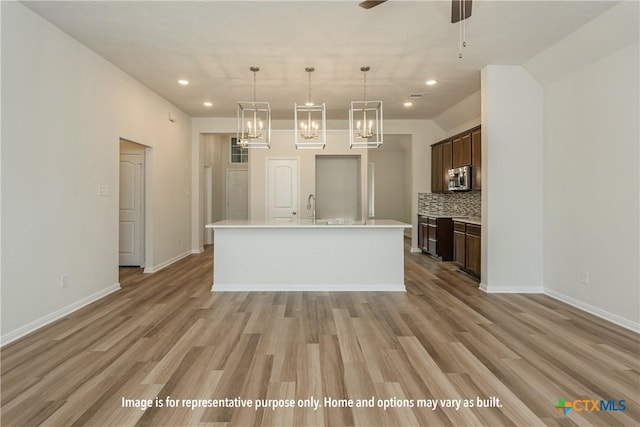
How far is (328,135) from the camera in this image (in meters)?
7.69

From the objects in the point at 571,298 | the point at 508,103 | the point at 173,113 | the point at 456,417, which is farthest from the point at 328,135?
the point at 456,417

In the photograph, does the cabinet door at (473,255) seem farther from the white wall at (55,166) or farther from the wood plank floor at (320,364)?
the white wall at (55,166)

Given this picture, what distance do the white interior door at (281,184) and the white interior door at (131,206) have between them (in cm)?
274

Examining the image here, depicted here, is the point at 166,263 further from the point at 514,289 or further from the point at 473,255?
the point at 514,289

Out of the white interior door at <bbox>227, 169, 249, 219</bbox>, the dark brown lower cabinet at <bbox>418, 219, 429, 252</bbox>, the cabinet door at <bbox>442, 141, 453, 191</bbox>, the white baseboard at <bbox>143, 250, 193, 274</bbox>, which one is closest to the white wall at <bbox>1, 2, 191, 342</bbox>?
the white baseboard at <bbox>143, 250, 193, 274</bbox>

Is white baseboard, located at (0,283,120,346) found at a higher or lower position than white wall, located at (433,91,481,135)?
lower

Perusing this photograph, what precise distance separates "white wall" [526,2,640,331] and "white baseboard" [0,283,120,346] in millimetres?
5455

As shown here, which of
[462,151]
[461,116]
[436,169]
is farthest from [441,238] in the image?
[461,116]

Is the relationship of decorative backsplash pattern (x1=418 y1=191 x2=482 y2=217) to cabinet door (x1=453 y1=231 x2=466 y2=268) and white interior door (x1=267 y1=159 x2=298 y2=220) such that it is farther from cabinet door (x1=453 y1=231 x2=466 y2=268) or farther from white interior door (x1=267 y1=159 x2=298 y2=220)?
white interior door (x1=267 y1=159 x2=298 y2=220)

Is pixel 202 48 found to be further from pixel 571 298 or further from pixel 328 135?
pixel 571 298

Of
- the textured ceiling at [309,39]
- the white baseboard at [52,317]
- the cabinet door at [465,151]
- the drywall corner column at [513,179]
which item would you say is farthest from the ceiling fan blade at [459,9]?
the white baseboard at [52,317]

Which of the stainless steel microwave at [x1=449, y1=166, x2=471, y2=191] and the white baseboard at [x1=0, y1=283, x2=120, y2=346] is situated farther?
the stainless steel microwave at [x1=449, y1=166, x2=471, y2=191]

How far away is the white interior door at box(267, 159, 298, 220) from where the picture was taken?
25.6ft

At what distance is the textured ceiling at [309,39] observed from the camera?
310 centimetres
